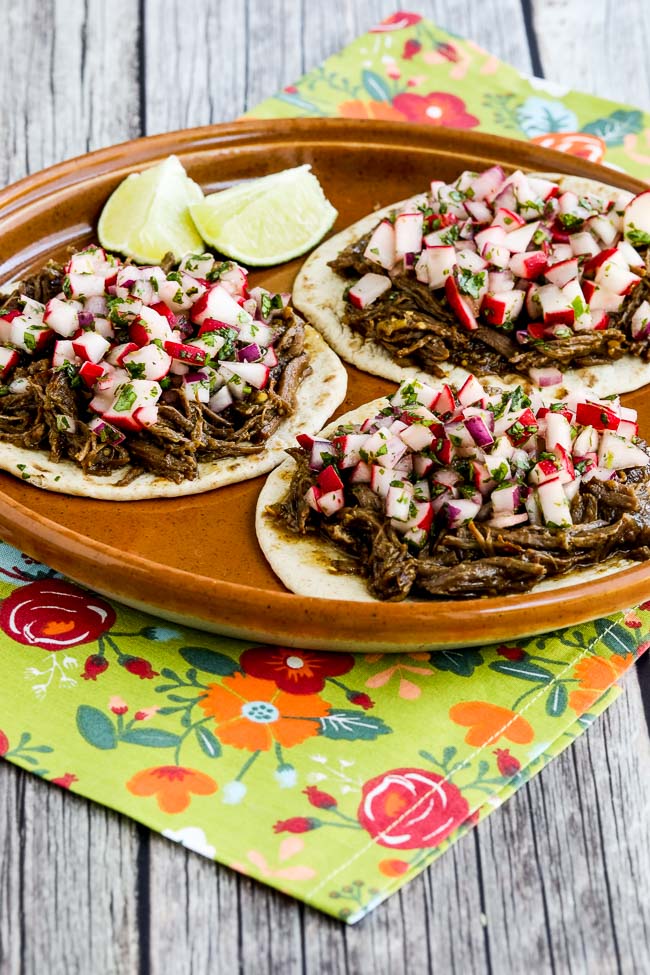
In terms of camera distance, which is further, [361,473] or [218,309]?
[218,309]

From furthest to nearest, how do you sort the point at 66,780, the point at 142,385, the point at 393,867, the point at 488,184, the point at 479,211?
the point at 488,184 → the point at 479,211 → the point at 142,385 → the point at 66,780 → the point at 393,867

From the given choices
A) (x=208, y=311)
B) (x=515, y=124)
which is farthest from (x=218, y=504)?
(x=515, y=124)

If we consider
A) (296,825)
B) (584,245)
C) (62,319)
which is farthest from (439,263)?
(296,825)

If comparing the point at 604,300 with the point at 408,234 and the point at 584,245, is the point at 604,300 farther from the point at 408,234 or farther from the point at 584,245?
the point at 408,234

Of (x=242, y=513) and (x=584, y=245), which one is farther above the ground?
(x=584, y=245)

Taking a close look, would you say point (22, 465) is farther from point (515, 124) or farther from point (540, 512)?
point (515, 124)

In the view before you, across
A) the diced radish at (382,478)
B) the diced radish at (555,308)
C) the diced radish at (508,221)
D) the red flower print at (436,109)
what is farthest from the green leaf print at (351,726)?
the red flower print at (436,109)
